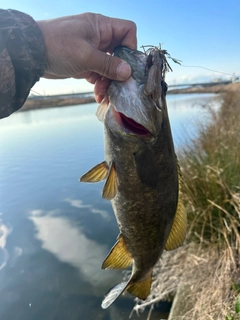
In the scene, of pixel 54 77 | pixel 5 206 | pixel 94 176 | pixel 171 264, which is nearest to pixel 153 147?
pixel 94 176

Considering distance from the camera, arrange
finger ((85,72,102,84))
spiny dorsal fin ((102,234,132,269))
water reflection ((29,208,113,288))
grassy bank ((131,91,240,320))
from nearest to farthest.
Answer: spiny dorsal fin ((102,234,132,269)) < finger ((85,72,102,84)) < grassy bank ((131,91,240,320)) < water reflection ((29,208,113,288))

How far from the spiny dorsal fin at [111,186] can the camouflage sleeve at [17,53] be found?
33.8 inches

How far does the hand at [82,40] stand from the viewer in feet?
6.72

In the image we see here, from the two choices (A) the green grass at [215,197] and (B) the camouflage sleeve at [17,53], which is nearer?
(B) the camouflage sleeve at [17,53]

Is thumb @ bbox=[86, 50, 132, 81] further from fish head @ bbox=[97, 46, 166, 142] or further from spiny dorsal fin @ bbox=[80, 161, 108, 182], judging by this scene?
spiny dorsal fin @ bbox=[80, 161, 108, 182]

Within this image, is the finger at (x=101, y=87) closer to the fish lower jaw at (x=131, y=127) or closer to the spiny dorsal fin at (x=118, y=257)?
the fish lower jaw at (x=131, y=127)

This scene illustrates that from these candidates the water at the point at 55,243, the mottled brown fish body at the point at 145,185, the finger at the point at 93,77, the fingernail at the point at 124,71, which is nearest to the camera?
the fingernail at the point at 124,71

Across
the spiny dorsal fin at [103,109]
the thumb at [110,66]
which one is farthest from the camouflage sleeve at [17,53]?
the spiny dorsal fin at [103,109]

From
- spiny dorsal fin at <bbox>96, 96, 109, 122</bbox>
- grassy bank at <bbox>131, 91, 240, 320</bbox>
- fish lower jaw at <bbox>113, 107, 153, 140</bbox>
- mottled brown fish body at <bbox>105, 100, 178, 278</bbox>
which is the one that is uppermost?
spiny dorsal fin at <bbox>96, 96, 109, 122</bbox>

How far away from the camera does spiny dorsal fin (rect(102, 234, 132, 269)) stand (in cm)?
216

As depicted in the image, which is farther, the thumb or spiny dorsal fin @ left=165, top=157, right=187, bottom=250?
spiny dorsal fin @ left=165, top=157, right=187, bottom=250

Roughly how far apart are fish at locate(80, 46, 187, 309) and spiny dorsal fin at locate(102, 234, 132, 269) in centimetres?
17

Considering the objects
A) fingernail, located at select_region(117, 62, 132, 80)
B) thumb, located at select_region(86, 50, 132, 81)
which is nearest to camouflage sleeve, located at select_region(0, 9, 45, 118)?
thumb, located at select_region(86, 50, 132, 81)

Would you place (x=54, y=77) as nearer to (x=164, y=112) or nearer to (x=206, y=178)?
(x=164, y=112)
